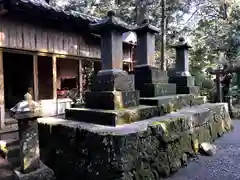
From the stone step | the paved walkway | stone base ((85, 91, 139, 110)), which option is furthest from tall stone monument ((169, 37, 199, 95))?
stone base ((85, 91, 139, 110))

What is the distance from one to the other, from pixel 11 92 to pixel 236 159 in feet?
29.2

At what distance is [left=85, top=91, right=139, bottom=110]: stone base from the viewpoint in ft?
12.1

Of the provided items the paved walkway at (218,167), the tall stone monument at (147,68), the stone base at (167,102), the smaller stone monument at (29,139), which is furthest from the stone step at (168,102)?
the smaller stone monument at (29,139)

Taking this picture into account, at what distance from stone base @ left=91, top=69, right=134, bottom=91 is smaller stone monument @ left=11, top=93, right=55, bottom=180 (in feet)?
3.79

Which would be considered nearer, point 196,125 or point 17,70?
point 196,125

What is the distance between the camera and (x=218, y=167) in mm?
3836

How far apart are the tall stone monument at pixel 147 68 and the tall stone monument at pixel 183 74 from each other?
118 centimetres

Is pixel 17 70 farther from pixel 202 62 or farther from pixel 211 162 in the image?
pixel 202 62

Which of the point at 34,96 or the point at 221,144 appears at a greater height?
the point at 34,96

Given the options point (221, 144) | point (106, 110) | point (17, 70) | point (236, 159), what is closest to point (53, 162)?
point (106, 110)

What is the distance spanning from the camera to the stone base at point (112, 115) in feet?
11.3

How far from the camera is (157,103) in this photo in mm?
4328

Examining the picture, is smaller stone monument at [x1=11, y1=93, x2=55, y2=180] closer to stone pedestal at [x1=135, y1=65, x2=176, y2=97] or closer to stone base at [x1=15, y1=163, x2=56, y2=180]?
stone base at [x1=15, y1=163, x2=56, y2=180]

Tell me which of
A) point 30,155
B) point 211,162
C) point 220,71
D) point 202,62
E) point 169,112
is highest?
point 202,62
